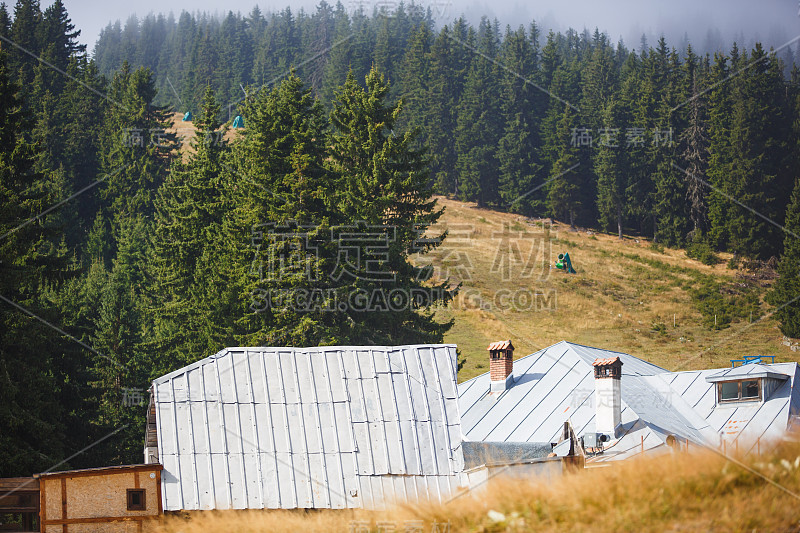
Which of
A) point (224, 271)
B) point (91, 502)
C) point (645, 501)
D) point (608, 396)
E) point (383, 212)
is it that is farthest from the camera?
point (383, 212)

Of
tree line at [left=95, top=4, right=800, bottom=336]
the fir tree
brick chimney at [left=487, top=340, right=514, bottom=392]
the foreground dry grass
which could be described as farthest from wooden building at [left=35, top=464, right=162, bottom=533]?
tree line at [left=95, top=4, right=800, bottom=336]

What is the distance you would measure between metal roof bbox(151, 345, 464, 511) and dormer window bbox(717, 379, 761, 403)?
35.4 ft

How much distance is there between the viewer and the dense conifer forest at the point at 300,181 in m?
31.3

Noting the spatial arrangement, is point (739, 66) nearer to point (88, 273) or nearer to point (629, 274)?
point (629, 274)

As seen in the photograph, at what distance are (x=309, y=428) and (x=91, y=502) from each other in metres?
4.62

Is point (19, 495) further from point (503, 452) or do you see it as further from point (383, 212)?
point (383, 212)

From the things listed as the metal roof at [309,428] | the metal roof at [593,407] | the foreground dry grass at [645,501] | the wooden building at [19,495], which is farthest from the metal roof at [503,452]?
the wooden building at [19,495]

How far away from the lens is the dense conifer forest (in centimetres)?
3134

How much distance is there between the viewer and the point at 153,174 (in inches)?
3059

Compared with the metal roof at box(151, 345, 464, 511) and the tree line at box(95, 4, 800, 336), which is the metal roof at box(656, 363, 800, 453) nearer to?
the metal roof at box(151, 345, 464, 511)

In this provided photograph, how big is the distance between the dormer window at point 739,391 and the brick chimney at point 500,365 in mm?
6506

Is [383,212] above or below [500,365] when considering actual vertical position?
above

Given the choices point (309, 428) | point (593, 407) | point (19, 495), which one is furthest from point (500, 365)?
point (19, 495)

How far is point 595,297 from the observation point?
68.1 m
